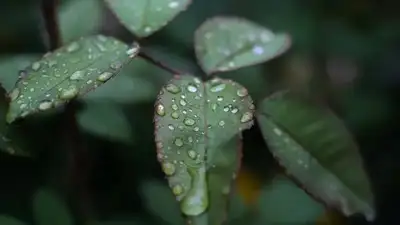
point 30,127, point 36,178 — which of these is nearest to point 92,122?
point 30,127

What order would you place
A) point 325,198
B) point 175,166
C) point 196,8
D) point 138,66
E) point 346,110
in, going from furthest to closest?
1. point 196,8
2. point 346,110
3. point 138,66
4. point 325,198
5. point 175,166

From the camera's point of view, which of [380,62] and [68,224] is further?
[380,62]

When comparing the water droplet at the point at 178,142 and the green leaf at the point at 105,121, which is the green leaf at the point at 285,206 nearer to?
the green leaf at the point at 105,121

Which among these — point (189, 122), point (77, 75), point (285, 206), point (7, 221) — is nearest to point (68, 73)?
point (77, 75)

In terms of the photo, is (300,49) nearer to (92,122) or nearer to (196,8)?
(196,8)

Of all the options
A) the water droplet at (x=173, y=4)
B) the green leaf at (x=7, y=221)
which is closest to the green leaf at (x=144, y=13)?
the water droplet at (x=173, y=4)

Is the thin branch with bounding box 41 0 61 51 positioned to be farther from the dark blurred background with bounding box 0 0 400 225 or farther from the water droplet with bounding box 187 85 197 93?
the water droplet with bounding box 187 85 197 93
